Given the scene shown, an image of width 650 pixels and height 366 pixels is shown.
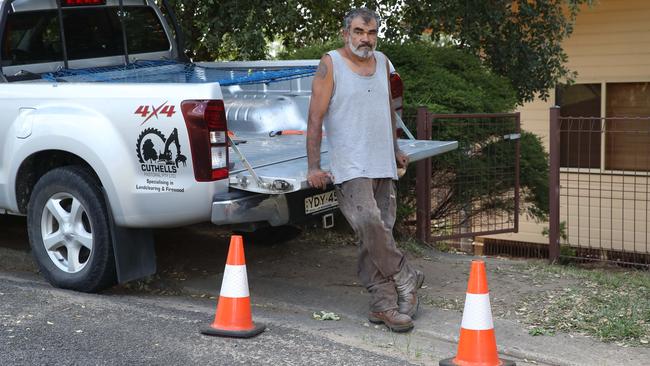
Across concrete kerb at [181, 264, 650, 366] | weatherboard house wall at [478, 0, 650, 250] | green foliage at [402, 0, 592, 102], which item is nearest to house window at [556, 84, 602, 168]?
weatherboard house wall at [478, 0, 650, 250]

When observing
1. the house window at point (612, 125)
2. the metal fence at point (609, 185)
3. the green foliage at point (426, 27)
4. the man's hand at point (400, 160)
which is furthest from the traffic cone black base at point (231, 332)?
the house window at point (612, 125)

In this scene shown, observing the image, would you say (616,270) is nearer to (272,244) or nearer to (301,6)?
(272,244)

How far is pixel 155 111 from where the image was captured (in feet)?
18.6

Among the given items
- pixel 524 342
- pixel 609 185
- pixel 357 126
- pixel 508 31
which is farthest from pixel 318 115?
pixel 609 185

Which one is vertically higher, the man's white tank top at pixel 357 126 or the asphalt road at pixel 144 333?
the man's white tank top at pixel 357 126

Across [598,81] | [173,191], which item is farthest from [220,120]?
[598,81]

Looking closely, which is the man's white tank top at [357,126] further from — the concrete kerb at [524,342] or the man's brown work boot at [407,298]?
the concrete kerb at [524,342]

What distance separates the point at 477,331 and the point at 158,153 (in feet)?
7.18

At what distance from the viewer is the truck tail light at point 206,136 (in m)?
5.54

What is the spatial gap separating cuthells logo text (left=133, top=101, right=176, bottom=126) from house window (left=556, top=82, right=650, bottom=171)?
7650 millimetres

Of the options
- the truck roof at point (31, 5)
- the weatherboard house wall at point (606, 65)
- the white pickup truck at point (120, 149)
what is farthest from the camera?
the weatherboard house wall at point (606, 65)

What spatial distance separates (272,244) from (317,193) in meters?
1.99

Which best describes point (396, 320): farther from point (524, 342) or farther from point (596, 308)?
point (596, 308)

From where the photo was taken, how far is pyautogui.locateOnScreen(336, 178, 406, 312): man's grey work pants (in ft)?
18.4
